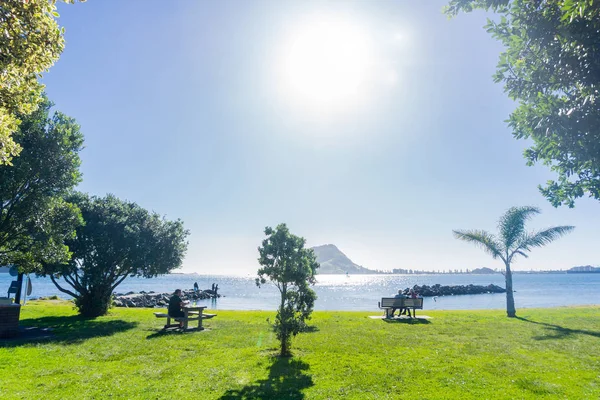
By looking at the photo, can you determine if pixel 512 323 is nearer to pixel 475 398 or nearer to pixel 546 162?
pixel 546 162

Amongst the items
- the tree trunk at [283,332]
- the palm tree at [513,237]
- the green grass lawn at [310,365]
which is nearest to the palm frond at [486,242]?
the palm tree at [513,237]

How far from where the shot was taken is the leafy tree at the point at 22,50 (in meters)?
6.25

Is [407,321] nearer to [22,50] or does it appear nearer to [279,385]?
[279,385]

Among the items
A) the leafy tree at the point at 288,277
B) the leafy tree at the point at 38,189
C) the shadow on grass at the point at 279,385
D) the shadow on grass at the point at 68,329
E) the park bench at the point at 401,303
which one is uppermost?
the leafy tree at the point at 38,189

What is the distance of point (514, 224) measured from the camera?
2839 cm

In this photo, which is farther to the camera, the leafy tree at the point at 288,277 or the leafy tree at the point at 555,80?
the leafy tree at the point at 288,277

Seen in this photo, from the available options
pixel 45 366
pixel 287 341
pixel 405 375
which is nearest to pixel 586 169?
pixel 405 375

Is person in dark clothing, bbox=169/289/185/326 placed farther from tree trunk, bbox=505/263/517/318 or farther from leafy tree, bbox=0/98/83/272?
tree trunk, bbox=505/263/517/318

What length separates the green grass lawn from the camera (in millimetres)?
8281

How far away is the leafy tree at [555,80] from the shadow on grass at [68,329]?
58.0 ft

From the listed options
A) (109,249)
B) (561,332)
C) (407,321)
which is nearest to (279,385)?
(407,321)

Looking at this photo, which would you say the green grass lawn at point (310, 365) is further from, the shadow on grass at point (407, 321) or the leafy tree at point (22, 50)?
the leafy tree at point (22, 50)

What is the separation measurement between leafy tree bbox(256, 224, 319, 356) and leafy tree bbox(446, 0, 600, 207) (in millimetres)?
8056

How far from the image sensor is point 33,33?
21.7 ft
